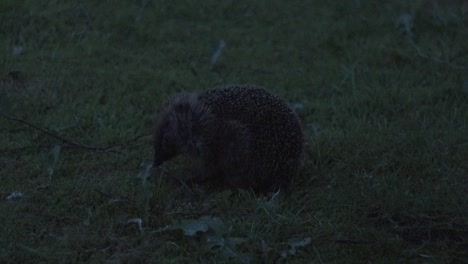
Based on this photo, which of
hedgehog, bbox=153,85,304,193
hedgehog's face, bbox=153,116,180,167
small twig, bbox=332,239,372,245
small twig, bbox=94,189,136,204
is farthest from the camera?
hedgehog's face, bbox=153,116,180,167

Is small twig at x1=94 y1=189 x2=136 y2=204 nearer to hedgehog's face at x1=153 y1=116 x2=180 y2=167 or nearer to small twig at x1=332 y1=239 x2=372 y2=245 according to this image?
hedgehog's face at x1=153 y1=116 x2=180 y2=167

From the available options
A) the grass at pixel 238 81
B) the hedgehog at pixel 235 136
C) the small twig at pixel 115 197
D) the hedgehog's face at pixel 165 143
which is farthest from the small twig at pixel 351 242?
the hedgehog's face at pixel 165 143

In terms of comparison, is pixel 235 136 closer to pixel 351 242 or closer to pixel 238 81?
pixel 351 242

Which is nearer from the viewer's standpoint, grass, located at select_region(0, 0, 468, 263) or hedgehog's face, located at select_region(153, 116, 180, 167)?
grass, located at select_region(0, 0, 468, 263)

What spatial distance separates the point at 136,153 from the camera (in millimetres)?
5582

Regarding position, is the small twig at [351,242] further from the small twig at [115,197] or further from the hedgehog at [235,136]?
the small twig at [115,197]

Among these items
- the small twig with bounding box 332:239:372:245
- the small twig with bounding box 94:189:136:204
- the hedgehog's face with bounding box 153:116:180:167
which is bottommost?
the small twig with bounding box 332:239:372:245

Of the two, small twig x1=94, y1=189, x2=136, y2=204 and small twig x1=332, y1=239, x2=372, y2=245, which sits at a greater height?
small twig x1=94, y1=189, x2=136, y2=204

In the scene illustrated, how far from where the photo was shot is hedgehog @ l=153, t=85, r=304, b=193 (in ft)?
16.3

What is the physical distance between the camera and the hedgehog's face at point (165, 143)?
523 cm

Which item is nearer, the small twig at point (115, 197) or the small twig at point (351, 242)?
the small twig at point (351, 242)

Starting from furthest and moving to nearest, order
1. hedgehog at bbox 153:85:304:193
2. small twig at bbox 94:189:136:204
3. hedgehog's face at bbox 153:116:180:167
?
hedgehog's face at bbox 153:116:180:167, hedgehog at bbox 153:85:304:193, small twig at bbox 94:189:136:204

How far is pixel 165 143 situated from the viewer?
5.23 metres

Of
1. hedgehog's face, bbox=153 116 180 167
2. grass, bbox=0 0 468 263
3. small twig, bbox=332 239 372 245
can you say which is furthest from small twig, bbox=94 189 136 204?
small twig, bbox=332 239 372 245
